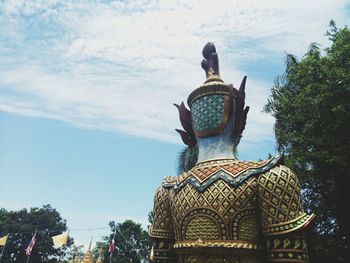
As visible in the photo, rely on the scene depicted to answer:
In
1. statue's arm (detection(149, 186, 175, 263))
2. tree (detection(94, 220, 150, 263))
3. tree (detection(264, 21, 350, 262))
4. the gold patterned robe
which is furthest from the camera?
tree (detection(94, 220, 150, 263))

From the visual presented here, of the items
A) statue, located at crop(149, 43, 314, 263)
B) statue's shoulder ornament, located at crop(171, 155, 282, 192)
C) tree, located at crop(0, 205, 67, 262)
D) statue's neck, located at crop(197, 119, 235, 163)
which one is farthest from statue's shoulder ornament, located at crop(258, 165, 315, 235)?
tree, located at crop(0, 205, 67, 262)

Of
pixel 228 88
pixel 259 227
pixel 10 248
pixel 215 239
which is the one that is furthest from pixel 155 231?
pixel 10 248

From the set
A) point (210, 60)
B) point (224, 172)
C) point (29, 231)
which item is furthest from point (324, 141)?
point (29, 231)

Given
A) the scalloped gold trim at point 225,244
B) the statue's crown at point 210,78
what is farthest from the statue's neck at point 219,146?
the scalloped gold trim at point 225,244

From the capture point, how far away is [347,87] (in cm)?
876

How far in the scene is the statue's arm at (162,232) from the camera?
4051 millimetres

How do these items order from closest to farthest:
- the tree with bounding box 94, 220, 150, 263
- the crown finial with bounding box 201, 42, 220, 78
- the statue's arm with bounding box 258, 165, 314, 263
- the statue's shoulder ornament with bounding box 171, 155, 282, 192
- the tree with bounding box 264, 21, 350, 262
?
the statue's arm with bounding box 258, 165, 314, 263, the statue's shoulder ornament with bounding box 171, 155, 282, 192, the crown finial with bounding box 201, 42, 220, 78, the tree with bounding box 264, 21, 350, 262, the tree with bounding box 94, 220, 150, 263

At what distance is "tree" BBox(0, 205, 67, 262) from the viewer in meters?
35.4

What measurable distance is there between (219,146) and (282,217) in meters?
1.22

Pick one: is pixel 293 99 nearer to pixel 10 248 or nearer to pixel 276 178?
pixel 276 178

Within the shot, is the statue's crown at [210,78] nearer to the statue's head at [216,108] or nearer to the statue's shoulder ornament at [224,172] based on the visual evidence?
the statue's head at [216,108]

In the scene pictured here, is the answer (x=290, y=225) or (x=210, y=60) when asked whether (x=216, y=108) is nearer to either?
(x=210, y=60)

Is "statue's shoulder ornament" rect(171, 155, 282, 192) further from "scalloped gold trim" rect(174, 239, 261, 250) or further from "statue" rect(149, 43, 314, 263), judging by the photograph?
"scalloped gold trim" rect(174, 239, 261, 250)

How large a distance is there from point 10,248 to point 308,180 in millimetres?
35537
